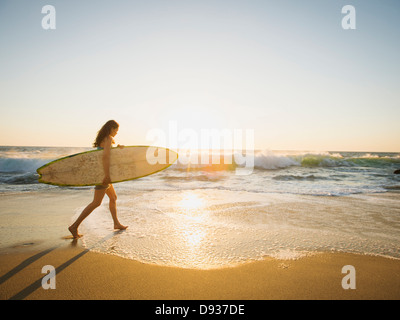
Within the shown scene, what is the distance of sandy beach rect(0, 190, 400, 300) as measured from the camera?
208cm

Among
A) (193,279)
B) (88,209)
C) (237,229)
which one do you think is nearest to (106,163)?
(88,209)

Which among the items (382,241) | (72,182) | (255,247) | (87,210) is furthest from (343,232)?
(72,182)

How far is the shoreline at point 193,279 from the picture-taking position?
207cm

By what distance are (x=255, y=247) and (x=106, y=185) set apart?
246cm

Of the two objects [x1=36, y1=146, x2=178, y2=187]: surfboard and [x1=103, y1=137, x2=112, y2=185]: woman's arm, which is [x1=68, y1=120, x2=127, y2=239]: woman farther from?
[x1=36, y1=146, x2=178, y2=187]: surfboard

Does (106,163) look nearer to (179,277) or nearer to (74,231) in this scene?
(74,231)

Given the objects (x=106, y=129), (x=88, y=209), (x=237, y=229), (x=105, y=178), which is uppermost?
(x=106, y=129)

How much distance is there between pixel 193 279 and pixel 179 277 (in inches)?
6.0

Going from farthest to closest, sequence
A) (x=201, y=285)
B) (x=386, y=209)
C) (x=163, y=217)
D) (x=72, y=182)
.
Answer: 1. (x=386, y=209)
2. (x=163, y=217)
3. (x=72, y=182)
4. (x=201, y=285)

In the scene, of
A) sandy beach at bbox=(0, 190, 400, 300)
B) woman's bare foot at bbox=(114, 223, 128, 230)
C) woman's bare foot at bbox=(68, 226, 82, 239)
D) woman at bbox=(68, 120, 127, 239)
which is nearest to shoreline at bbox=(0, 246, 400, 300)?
sandy beach at bbox=(0, 190, 400, 300)

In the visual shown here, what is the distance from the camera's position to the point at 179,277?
7.68ft

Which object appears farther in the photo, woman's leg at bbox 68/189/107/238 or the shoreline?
woman's leg at bbox 68/189/107/238

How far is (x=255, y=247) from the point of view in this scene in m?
3.12
